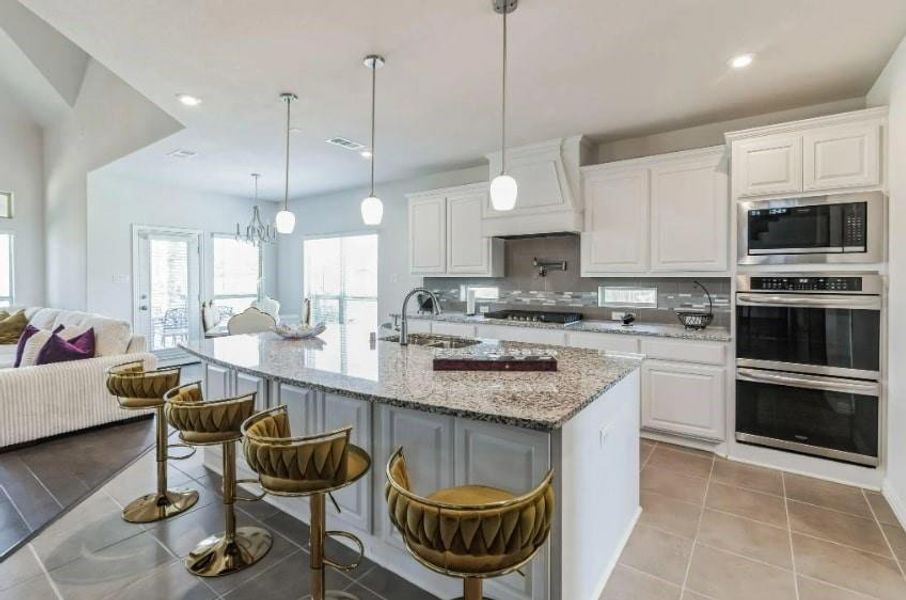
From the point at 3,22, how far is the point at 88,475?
17.8 ft

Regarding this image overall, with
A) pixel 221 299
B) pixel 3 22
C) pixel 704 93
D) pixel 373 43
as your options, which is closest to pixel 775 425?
pixel 704 93

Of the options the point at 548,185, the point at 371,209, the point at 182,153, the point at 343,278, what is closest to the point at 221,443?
the point at 371,209

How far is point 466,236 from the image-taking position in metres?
4.93

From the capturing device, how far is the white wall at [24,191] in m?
6.29

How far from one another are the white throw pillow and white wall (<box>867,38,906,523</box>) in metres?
6.07

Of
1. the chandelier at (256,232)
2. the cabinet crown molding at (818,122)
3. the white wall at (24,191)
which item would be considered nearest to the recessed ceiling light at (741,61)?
the cabinet crown molding at (818,122)

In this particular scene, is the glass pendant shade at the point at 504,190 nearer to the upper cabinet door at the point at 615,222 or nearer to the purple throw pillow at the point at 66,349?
the upper cabinet door at the point at 615,222

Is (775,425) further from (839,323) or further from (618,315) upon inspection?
(618,315)

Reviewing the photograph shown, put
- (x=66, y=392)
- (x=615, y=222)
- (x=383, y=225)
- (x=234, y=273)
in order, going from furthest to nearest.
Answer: (x=234, y=273), (x=383, y=225), (x=615, y=222), (x=66, y=392)

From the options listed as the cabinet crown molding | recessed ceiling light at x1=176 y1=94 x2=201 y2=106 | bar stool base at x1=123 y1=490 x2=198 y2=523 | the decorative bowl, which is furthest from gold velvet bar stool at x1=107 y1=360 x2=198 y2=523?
the cabinet crown molding

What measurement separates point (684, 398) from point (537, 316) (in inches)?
59.7

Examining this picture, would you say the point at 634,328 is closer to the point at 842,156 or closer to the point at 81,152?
the point at 842,156

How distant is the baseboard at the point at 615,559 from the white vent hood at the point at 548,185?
2506mm

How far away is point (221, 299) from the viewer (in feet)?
23.5
